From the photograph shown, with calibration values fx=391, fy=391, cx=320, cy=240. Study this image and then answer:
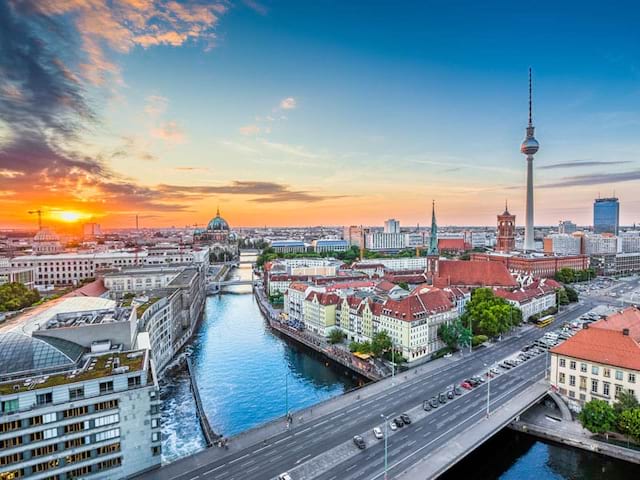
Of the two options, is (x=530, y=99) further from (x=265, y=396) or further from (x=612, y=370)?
(x=265, y=396)

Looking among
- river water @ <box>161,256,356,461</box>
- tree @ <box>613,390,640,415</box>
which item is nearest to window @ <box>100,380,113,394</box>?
river water @ <box>161,256,356,461</box>

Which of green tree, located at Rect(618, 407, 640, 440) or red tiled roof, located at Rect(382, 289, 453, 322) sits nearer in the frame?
green tree, located at Rect(618, 407, 640, 440)

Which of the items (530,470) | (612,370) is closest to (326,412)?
(530,470)

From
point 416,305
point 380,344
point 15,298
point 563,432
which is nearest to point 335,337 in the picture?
point 380,344

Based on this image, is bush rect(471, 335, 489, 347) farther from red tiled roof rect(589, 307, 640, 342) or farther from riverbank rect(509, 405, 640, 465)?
riverbank rect(509, 405, 640, 465)

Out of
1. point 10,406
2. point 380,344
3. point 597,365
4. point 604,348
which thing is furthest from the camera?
point 380,344

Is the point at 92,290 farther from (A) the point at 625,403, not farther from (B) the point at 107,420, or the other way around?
(A) the point at 625,403

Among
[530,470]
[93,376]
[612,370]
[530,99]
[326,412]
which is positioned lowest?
[530,470]
